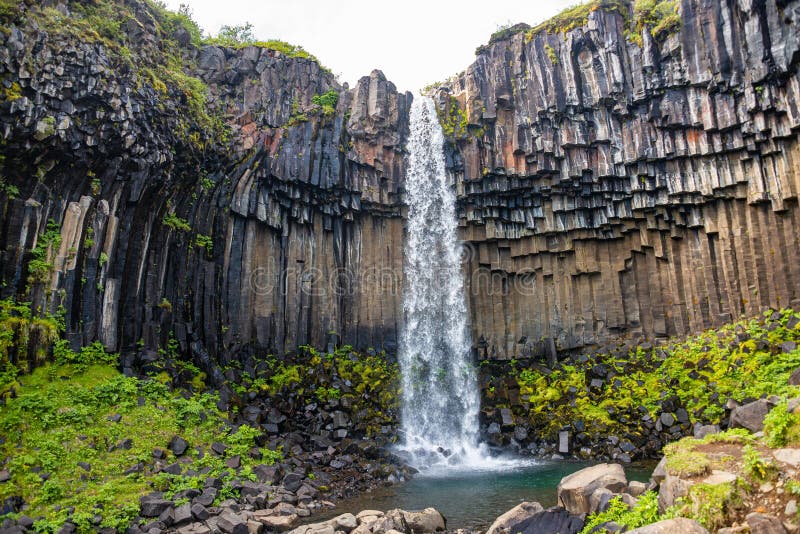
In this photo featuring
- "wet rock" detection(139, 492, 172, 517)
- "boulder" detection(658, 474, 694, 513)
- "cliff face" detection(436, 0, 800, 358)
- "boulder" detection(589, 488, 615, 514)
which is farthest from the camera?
"cliff face" detection(436, 0, 800, 358)

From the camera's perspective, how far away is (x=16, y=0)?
50.0 feet

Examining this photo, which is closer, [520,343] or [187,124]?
[187,124]

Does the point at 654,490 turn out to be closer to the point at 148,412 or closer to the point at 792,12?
the point at 148,412

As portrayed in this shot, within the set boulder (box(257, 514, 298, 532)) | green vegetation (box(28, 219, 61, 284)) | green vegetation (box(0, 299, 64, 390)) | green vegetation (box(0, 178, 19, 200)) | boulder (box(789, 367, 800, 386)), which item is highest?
green vegetation (box(0, 178, 19, 200))

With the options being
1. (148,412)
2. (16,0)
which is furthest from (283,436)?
(16,0)

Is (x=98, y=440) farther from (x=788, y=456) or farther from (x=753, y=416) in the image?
(x=753, y=416)

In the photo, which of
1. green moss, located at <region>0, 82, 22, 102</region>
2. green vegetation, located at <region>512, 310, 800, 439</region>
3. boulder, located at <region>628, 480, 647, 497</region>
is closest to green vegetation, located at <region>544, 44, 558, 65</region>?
green vegetation, located at <region>512, 310, 800, 439</region>

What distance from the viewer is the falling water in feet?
76.0

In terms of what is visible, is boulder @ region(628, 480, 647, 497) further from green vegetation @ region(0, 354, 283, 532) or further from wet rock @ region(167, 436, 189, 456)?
wet rock @ region(167, 436, 189, 456)

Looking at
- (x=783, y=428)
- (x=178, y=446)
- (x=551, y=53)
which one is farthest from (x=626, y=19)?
(x=178, y=446)

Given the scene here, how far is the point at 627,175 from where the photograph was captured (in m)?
21.8

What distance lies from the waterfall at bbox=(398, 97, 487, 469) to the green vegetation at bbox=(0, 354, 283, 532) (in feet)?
29.2

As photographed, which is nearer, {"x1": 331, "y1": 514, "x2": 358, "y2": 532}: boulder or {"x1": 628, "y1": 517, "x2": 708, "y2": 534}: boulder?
{"x1": 628, "y1": 517, "x2": 708, "y2": 534}: boulder

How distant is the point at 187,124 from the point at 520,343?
16.3m
